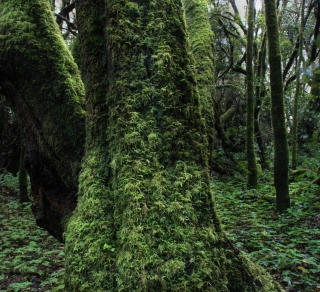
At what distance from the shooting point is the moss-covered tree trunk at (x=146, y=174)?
158 centimetres

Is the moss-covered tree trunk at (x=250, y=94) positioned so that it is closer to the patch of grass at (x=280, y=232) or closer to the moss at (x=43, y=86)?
the patch of grass at (x=280, y=232)

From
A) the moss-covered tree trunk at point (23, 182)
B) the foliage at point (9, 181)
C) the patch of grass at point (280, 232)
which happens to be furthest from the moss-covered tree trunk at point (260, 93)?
the foliage at point (9, 181)

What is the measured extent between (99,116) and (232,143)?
1173 centimetres

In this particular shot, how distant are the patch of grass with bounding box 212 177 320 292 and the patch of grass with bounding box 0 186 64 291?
2818 mm

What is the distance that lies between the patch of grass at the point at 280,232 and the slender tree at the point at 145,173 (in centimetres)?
212

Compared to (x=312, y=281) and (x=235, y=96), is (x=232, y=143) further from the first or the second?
(x=312, y=281)

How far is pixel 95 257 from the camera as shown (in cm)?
169

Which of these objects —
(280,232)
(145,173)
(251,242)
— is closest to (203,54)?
(145,173)

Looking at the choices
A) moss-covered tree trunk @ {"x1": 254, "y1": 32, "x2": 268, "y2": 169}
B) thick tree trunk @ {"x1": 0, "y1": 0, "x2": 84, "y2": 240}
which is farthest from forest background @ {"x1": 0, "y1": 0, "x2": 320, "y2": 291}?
moss-covered tree trunk @ {"x1": 254, "y1": 32, "x2": 268, "y2": 169}

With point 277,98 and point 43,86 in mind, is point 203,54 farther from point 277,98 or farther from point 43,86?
point 277,98

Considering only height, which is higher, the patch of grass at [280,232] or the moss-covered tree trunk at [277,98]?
the moss-covered tree trunk at [277,98]

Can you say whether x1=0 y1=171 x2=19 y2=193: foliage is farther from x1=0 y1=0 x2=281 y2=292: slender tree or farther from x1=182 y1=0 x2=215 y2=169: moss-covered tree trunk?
x1=0 y1=0 x2=281 y2=292: slender tree

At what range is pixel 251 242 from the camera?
192 inches

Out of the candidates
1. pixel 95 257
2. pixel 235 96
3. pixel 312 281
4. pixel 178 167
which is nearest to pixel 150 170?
pixel 178 167
